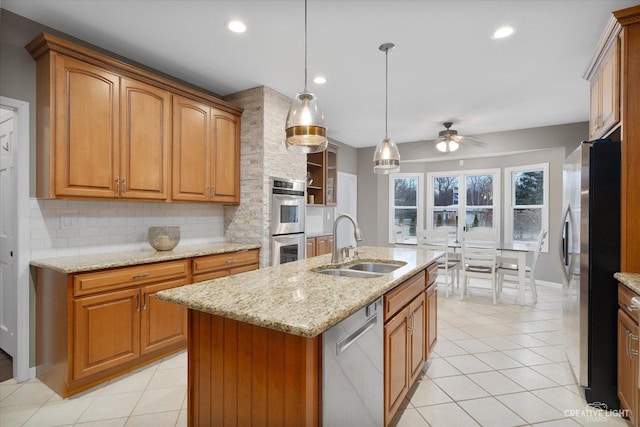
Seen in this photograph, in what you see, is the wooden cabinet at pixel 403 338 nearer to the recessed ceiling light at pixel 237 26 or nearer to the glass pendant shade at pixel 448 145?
the recessed ceiling light at pixel 237 26

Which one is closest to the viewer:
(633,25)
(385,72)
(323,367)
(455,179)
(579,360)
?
(323,367)

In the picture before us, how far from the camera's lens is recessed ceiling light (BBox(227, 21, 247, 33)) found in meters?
2.47

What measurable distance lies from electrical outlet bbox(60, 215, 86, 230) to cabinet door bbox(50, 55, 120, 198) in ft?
1.10

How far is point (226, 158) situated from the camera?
12.1 feet

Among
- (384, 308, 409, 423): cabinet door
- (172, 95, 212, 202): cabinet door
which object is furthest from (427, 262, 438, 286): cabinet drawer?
(172, 95, 212, 202): cabinet door

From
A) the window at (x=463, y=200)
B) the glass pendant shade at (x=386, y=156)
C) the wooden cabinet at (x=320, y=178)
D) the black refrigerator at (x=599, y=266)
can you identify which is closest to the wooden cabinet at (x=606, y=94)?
the black refrigerator at (x=599, y=266)

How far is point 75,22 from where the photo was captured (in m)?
2.46

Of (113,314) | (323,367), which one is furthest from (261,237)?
(323,367)

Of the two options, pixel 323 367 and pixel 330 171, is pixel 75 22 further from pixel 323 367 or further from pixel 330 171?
pixel 330 171

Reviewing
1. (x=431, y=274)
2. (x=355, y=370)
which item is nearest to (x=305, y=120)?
(x=355, y=370)

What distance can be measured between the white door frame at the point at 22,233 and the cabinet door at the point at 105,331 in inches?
22.7

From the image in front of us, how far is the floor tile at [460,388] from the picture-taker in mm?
2252

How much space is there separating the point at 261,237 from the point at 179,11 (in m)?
2.20

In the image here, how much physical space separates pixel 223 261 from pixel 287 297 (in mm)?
1953
